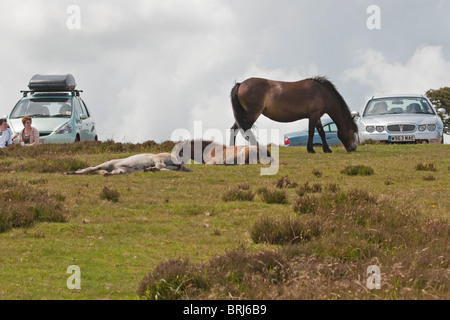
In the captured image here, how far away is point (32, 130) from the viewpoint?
75.1ft

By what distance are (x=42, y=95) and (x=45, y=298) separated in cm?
1954

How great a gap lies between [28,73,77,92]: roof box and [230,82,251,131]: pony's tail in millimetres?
6632

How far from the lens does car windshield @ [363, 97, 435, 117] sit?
1037 inches

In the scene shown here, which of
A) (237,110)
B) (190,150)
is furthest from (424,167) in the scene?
(237,110)

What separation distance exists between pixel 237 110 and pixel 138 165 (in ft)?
20.1

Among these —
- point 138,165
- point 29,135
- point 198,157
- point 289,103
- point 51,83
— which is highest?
point 51,83

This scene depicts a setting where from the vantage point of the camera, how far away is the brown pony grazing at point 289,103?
22.1 m

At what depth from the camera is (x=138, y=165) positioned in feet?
55.0

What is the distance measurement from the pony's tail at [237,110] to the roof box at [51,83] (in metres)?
6.63

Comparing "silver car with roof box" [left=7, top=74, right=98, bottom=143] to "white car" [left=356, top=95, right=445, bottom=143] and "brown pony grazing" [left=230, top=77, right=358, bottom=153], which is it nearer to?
"brown pony grazing" [left=230, top=77, right=358, bottom=153]

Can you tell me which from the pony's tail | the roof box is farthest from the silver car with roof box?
the pony's tail

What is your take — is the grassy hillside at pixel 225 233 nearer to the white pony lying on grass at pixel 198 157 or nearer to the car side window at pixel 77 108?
the white pony lying on grass at pixel 198 157

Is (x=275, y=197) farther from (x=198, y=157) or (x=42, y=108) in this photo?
(x=42, y=108)
